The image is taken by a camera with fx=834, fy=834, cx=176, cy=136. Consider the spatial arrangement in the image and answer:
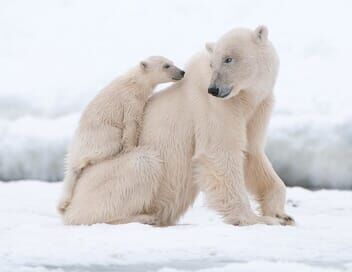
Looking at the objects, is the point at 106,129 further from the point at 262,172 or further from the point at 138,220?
the point at 262,172

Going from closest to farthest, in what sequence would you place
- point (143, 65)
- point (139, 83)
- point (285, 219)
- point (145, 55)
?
point (285, 219) < point (139, 83) < point (143, 65) < point (145, 55)

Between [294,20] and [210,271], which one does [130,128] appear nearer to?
[210,271]

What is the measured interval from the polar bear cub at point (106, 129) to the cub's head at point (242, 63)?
65 centimetres

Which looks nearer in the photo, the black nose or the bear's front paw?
the black nose

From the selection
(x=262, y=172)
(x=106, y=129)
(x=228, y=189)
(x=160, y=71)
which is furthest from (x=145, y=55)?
(x=228, y=189)

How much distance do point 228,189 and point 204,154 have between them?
292 millimetres

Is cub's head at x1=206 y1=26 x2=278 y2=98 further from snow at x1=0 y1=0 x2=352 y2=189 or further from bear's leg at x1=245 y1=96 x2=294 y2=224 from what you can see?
snow at x1=0 y1=0 x2=352 y2=189

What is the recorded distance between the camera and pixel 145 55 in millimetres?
11727

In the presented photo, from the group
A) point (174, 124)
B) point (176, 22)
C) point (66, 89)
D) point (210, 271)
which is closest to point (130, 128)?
point (174, 124)

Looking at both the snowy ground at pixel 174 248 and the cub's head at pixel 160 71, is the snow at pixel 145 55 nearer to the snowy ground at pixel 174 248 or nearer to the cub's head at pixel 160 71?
the cub's head at pixel 160 71

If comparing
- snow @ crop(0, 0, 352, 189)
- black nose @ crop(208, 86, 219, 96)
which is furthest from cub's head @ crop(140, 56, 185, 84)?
snow @ crop(0, 0, 352, 189)

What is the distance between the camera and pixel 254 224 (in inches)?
221

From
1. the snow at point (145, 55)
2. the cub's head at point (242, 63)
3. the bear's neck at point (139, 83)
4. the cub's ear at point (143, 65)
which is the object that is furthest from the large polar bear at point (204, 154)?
the snow at point (145, 55)

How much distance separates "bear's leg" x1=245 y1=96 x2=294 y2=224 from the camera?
591 cm
